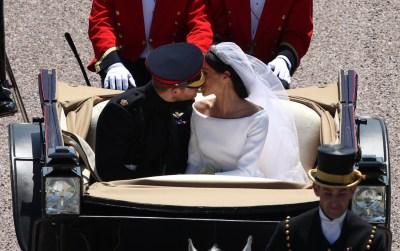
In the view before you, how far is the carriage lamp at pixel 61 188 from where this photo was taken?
5031 millimetres

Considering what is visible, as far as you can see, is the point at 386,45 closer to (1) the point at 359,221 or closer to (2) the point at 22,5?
(2) the point at 22,5

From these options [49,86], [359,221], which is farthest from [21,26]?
Result: [359,221]

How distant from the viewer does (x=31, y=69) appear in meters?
8.38

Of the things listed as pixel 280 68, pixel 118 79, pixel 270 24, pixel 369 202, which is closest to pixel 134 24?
pixel 118 79

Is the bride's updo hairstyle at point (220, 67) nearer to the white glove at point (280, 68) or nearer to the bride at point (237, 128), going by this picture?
the bride at point (237, 128)

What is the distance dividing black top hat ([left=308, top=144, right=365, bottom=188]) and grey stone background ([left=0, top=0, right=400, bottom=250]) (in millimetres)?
3246

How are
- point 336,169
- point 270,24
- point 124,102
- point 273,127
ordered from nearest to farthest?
point 336,169 → point 124,102 → point 273,127 → point 270,24

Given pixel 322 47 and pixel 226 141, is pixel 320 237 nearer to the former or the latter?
pixel 226 141

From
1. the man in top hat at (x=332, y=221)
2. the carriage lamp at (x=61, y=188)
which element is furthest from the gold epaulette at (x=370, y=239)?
the carriage lamp at (x=61, y=188)

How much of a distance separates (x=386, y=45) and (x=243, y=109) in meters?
3.14

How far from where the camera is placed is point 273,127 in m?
5.82

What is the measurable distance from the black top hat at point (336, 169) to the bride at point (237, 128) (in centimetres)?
123

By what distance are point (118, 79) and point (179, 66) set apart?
2.56ft

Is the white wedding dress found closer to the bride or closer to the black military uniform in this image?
the bride
